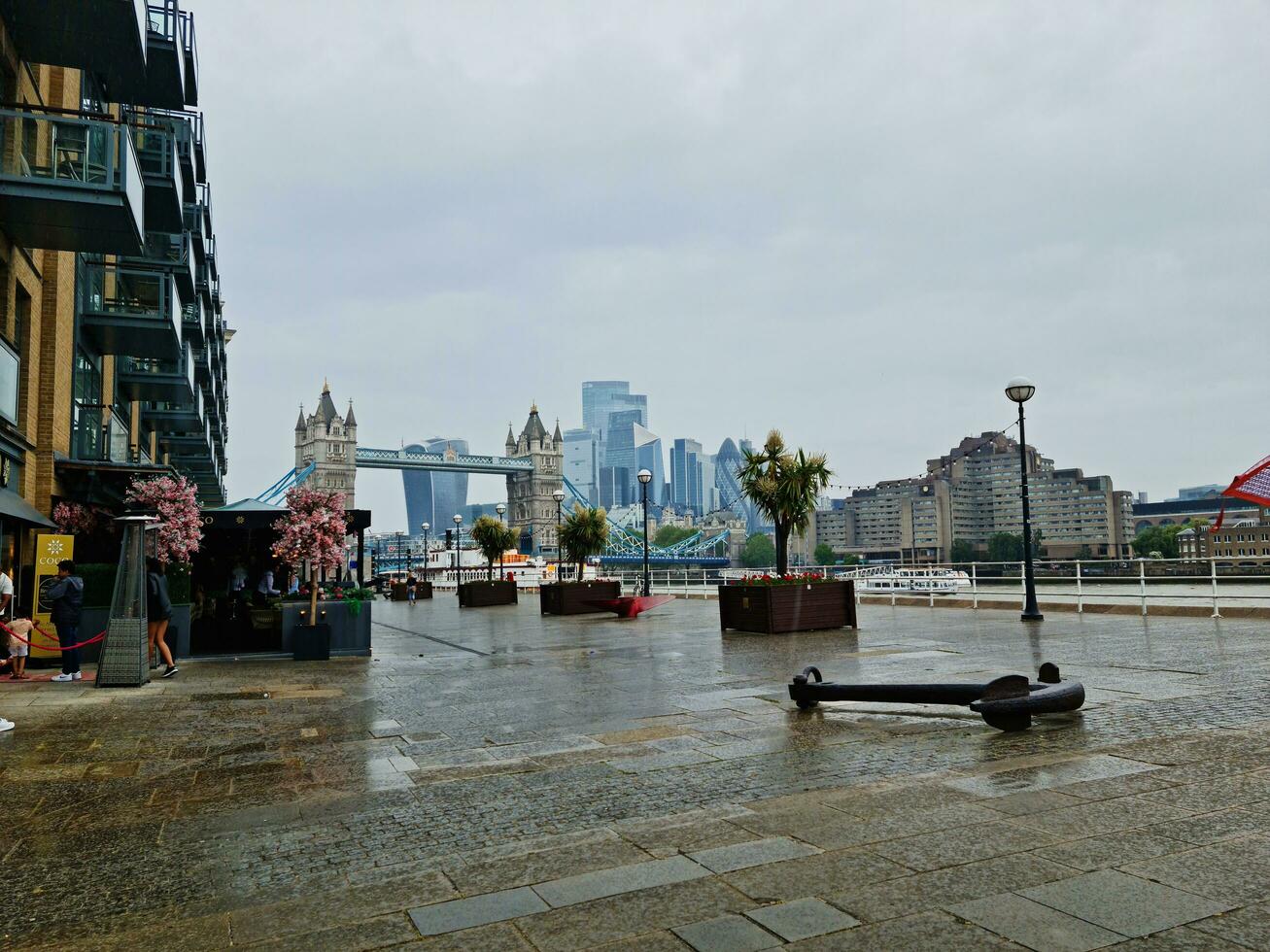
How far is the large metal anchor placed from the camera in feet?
21.4

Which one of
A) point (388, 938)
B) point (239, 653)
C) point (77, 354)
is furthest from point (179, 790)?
point (77, 354)

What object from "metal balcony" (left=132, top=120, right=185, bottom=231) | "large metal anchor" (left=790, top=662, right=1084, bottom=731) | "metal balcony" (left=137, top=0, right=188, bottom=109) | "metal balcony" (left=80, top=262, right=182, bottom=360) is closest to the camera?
"large metal anchor" (left=790, top=662, right=1084, bottom=731)

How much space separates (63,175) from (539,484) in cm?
16496

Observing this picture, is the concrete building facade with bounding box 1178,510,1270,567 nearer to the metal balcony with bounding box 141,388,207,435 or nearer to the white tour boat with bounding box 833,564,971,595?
the white tour boat with bounding box 833,564,971,595

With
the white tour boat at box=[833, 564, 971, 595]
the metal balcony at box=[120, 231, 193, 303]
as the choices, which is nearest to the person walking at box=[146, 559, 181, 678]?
the metal balcony at box=[120, 231, 193, 303]

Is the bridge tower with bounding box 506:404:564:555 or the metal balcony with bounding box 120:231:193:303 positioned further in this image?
the bridge tower with bounding box 506:404:564:555

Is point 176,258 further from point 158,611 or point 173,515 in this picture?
point 158,611

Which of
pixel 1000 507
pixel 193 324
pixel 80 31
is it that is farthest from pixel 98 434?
pixel 1000 507

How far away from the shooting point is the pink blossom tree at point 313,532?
15.0 meters

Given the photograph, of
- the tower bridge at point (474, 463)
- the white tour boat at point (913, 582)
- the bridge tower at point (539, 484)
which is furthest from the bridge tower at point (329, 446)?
the white tour boat at point (913, 582)

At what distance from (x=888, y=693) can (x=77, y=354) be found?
19605 millimetres

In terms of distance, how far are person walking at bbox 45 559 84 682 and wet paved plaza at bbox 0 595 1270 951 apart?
2517 mm

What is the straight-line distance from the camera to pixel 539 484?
586ft

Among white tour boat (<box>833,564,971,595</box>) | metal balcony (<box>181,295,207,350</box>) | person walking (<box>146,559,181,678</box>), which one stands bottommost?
white tour boat (<box>833,564,971,595</box>)
